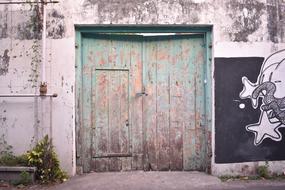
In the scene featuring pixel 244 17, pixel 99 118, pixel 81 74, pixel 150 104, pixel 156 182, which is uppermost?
pixel 244 17

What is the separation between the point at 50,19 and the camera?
7664mm

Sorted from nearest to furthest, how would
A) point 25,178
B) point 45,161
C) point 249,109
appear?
1. point 25,178
2. point 45,161
3. point 249,109

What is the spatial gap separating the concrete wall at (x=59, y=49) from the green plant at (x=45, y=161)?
0.35 metres

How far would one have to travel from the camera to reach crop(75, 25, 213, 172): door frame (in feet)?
25.4

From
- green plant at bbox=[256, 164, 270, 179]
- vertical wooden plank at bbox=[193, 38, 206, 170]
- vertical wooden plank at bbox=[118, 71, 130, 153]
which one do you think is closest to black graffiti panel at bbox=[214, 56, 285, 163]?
green plant at bbox=[256, 164, 270, 179]

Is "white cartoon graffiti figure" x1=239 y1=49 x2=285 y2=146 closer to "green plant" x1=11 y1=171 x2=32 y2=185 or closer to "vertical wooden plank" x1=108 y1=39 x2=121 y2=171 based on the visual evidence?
"vertical wooden plank" x1=108 y1=39 x2=121 y2=171

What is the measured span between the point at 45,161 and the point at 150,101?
2.14 meters

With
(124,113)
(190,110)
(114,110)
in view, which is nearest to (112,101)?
(114,110)

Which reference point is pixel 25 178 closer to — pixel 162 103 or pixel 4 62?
pixel 4 62

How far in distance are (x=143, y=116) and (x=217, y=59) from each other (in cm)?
168

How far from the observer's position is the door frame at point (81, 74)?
25.4 feet

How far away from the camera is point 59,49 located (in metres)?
7.65

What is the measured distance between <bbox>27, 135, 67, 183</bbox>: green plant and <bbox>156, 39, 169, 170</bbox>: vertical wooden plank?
187 centimetres

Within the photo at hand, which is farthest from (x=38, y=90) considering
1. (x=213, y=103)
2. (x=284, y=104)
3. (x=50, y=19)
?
(x=284, y=104)
